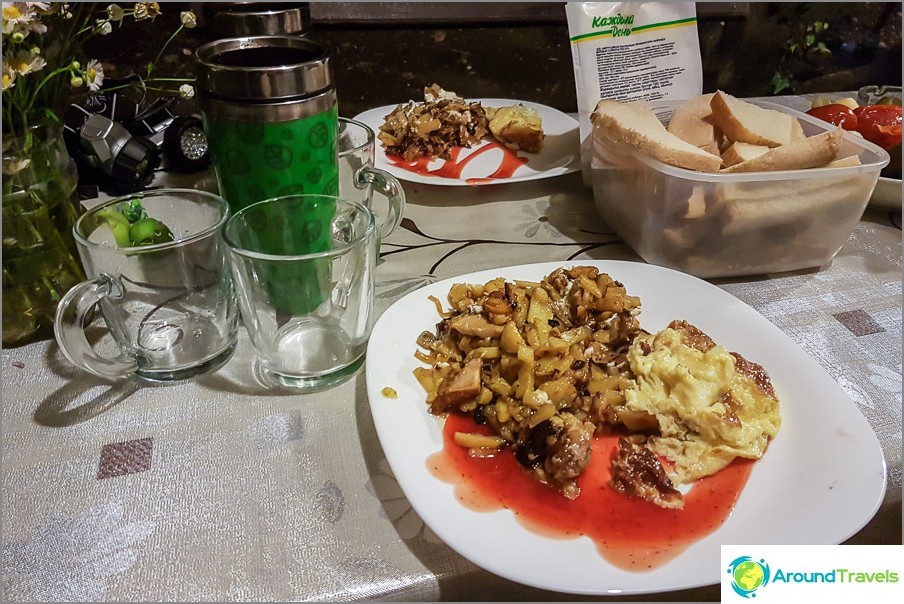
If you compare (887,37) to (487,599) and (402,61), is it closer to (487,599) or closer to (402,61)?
(402,61)

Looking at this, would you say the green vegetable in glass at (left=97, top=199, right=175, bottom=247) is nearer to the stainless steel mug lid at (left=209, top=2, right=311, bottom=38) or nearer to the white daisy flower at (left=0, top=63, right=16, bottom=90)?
the white daisy flower at (left=0, top=63, right=16, bottom=90)

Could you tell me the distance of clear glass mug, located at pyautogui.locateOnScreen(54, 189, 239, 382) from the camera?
0.69m

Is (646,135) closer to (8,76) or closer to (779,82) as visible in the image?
(8,76)

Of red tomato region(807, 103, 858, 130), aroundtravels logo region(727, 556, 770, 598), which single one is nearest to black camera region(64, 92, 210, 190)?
aroundtravels logo region(727, 556, 770, 598)

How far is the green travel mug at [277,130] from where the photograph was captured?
75cm

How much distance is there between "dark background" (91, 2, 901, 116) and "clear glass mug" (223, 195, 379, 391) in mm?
733

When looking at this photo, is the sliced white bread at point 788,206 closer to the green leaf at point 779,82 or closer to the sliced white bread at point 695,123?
the sliced white bread at point 695,123

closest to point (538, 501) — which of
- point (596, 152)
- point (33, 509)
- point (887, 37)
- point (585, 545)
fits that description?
point (585, 545)

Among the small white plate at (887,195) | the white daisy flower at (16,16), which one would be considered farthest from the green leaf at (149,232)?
the small white plate at (887,195)

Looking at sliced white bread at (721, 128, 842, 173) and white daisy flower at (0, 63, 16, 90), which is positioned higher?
white daisy flower at (0, 63, 16, 90)

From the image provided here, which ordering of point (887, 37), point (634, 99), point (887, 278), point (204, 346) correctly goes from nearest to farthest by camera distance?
point (204, 346)
point (887, 278)
point (634, 99)
point (887, 37)

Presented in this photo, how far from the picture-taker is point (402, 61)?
1708 mm

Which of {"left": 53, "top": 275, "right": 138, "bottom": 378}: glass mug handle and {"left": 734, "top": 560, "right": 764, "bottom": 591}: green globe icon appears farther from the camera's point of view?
{"left": 53, "top": 275, "right": 138, "bottom": 378}: glass mug handle

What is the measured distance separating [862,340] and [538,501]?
0.58m
